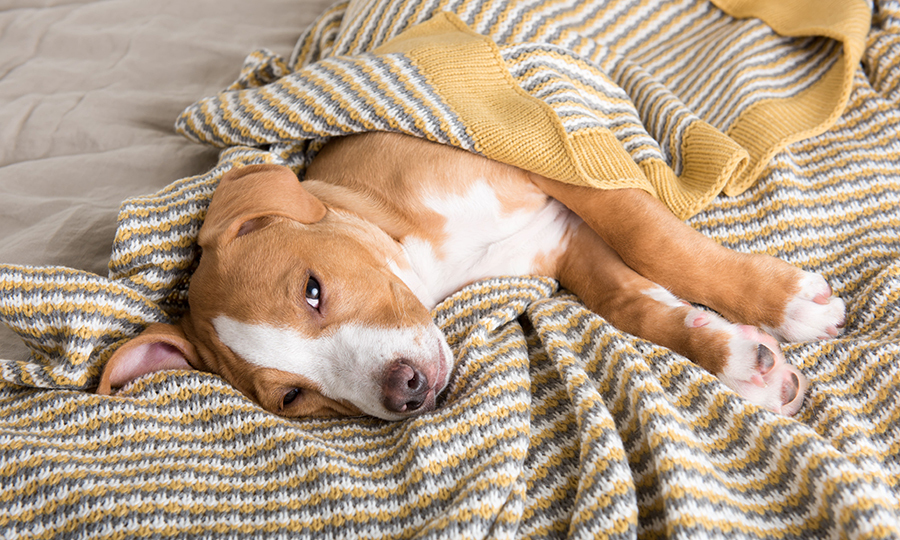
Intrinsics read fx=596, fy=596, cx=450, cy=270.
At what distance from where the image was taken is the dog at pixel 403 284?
1509mm

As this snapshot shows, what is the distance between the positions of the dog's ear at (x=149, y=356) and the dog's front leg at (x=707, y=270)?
47.4 inches

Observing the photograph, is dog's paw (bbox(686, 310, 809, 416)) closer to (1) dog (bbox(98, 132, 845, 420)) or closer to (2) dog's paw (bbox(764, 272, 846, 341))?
(1) dog (bbox(98, 132, 845, 420))

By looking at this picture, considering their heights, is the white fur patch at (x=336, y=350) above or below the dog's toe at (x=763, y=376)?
below

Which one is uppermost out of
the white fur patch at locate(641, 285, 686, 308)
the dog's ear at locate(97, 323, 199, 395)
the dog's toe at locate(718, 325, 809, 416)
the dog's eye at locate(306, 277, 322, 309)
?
the dog's toe at locate(718, 325, 809, 416)

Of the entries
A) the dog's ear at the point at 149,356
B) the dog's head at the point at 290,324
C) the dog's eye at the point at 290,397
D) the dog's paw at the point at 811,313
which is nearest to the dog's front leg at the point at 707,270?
the dog's paw at the point at 811,313

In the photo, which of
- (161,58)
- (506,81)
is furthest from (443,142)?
(161,58)

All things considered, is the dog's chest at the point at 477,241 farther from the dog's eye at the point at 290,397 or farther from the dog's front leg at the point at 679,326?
the dog's eye at the point at 290,397

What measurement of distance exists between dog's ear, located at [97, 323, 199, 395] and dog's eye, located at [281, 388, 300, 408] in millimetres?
269

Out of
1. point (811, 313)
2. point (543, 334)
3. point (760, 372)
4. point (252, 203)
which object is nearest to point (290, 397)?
point (252, 203)

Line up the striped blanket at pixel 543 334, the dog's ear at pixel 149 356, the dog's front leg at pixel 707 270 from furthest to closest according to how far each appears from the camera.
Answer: the dog's front leg at pixel 707 270
the dog's ear at pixel 149 356
the striped blanket at pixel 543 334

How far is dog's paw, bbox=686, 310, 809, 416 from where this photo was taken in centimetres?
135

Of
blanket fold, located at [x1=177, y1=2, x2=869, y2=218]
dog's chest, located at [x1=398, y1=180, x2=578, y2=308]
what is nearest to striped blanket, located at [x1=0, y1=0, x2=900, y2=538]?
blanket fold, located at [x1=177, y1=2, x2=869, y2=218]

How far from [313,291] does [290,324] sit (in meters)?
0.11

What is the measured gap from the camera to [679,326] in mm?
1604
